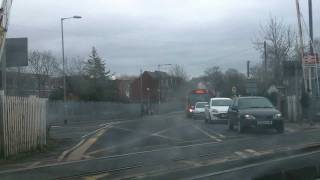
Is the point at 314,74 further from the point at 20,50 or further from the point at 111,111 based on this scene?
the point at 111,111

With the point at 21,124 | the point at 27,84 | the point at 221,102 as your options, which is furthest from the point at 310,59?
the point at 27,84

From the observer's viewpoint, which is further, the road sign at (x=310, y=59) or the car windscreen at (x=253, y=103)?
the road sign at (x=310, y=59)

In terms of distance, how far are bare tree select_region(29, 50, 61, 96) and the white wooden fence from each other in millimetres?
60849

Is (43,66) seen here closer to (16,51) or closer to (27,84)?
→ (27,84)

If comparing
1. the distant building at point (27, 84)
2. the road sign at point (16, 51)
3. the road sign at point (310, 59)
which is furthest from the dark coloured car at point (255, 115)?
the distant building at point (27, 84)

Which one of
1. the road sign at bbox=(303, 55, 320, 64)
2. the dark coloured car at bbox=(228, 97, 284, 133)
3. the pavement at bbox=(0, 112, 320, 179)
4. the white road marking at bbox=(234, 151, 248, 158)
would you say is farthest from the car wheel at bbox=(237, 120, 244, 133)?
the white road marking at bbox=(234, 151, 248, 158)

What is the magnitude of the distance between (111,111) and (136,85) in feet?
135

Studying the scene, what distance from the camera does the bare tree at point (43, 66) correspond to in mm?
80188

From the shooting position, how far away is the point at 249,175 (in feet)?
36.8

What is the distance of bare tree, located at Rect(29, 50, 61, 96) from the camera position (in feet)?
263

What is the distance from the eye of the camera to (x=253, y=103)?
81.5 feet

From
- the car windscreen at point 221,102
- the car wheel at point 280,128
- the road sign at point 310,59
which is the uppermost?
the road sign at point 310,59

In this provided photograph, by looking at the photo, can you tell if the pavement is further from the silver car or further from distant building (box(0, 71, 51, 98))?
distant building (box(0, 71, 51, 98))

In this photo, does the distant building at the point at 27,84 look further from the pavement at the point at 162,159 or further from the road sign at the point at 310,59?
the pavement at the point at 162,159
